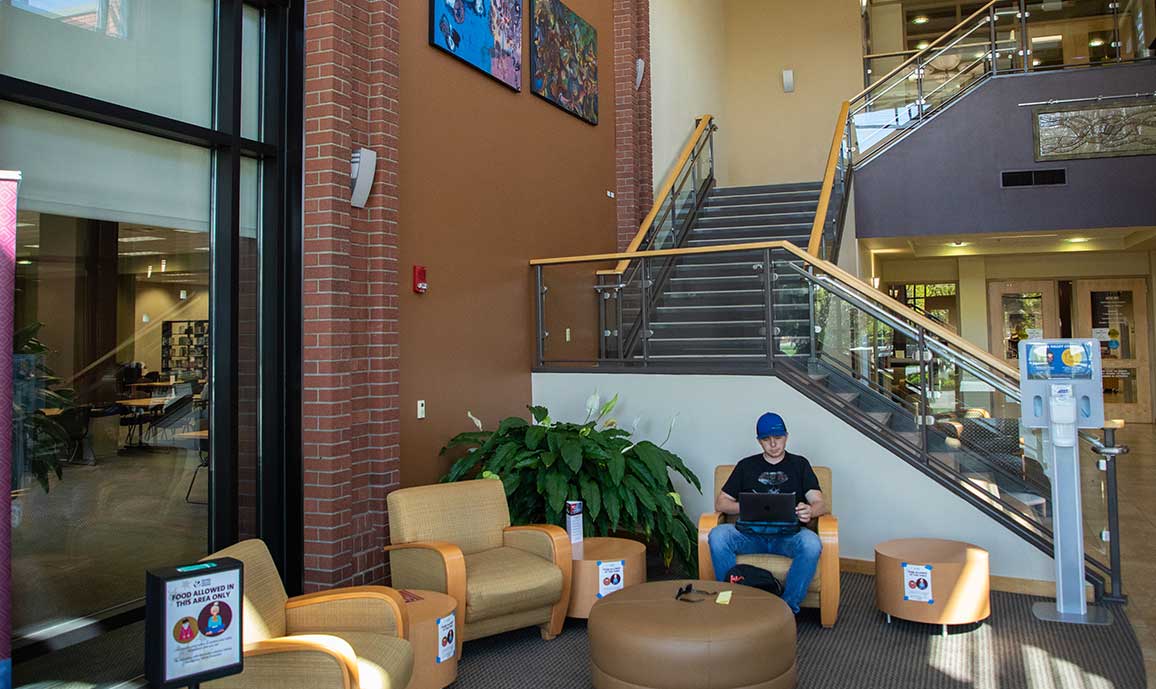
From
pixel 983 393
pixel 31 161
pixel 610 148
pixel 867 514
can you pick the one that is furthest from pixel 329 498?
pixel 610 148

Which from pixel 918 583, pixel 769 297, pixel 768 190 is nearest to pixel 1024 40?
pixel 768 190

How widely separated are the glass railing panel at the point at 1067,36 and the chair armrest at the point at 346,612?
10116mm

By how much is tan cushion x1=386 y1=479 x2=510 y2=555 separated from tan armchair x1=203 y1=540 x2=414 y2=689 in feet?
3.15

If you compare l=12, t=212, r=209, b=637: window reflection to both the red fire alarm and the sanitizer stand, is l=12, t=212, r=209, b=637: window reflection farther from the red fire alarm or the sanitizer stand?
the sanitizer stand

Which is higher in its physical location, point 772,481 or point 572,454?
point 572,454

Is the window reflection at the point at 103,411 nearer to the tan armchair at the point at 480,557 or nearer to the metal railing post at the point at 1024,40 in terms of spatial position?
the tan armchair at the point at 480,557

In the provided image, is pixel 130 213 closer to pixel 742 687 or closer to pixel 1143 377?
pixel 742 687

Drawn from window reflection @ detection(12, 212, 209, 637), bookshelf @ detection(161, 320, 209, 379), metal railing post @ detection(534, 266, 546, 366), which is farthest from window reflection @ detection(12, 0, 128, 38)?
metal railing post @ detection(534, 266, 546, 366)

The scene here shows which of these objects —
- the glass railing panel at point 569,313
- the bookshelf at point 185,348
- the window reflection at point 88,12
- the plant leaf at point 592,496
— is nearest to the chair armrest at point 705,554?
the plant leaf at point 592,496

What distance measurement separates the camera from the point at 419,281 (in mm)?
5660

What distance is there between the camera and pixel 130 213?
412 cm

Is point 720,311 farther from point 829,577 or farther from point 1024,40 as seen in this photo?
point 1024,40

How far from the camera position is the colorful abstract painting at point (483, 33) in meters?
6.04

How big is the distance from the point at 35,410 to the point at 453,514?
2.07 meters
